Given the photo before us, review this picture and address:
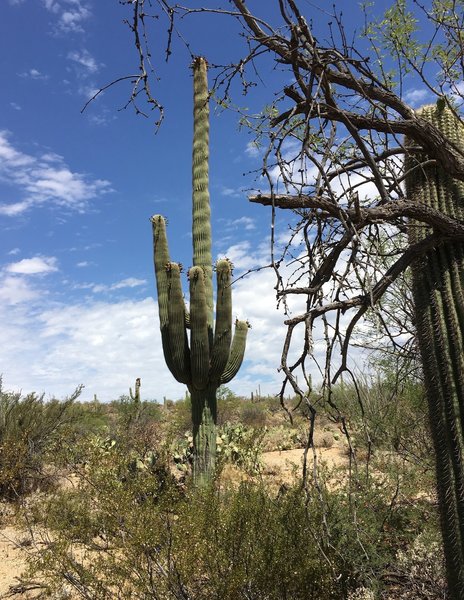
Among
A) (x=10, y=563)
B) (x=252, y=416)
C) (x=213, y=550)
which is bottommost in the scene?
(x=10, y=563)

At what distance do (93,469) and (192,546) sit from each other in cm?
109

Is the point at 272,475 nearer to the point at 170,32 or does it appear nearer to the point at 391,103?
the point at 391,103

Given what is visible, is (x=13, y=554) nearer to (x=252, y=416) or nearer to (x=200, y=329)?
(x=200, y=329)

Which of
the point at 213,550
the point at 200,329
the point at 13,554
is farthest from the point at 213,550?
the point at 200,329

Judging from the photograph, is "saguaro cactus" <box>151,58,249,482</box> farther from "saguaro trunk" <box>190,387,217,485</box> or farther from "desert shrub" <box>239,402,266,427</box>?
"desert shrub" <box>239,402,266,427</box>

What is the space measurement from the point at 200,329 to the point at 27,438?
443 centimetres

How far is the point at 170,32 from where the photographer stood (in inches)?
106

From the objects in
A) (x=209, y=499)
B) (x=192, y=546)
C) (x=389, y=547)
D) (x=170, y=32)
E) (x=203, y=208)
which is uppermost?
(x=203, y=208)

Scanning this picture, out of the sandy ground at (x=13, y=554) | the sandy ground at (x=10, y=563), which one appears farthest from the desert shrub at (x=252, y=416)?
the sandy ground at (x=10, y=563)

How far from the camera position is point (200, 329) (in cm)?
852

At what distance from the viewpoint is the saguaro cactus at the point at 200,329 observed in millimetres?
8531

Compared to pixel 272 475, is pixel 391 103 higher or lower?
higher

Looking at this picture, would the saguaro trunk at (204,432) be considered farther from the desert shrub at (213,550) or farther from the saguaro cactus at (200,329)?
the desert shrub at (213,550)

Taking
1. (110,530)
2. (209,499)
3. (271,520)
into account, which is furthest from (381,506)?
(110,530)
